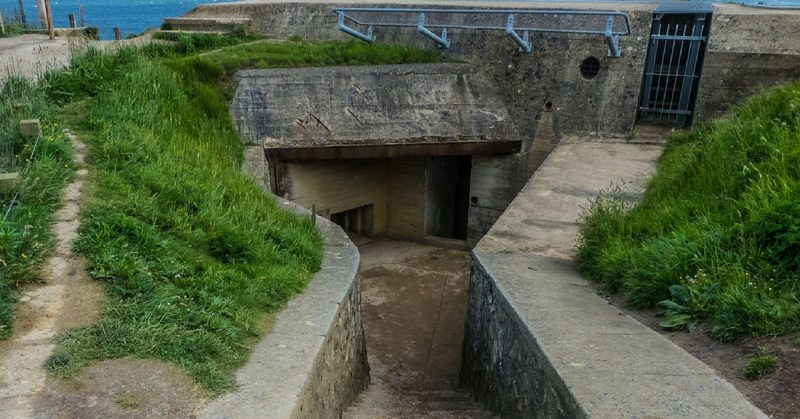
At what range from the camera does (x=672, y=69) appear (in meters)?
9.58

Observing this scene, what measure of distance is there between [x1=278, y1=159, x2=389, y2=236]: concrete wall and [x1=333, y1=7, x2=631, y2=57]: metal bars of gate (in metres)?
2.47

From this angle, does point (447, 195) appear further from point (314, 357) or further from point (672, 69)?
point (314, 357)

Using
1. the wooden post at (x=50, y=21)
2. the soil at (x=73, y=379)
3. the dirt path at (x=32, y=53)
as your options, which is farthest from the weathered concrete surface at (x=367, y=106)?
the wooden post at (x=50, y=21)

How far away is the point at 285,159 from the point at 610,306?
21.0ft

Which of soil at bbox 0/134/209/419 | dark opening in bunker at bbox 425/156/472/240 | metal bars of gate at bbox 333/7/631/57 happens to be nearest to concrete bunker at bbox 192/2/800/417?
metal bars of gate at bbox 333/7/631/57

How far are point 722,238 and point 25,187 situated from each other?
17.3 ft

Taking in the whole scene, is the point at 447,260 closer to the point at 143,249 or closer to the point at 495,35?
the point at 495,35

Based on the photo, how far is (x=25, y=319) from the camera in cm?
351

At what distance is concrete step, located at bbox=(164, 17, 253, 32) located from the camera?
12.5 metres

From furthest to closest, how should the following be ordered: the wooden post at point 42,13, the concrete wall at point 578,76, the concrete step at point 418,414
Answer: the wooden post at point 42,13
the concrete wall at point 578,76
the concrete step at point 418,414

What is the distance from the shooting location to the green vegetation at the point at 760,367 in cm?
314

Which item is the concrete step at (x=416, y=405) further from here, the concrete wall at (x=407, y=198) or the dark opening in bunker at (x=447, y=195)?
the dark opening in bunker at (x=447, y=195)

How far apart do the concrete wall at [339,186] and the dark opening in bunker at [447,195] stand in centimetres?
93

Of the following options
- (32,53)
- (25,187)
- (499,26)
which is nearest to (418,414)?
(25,187)
